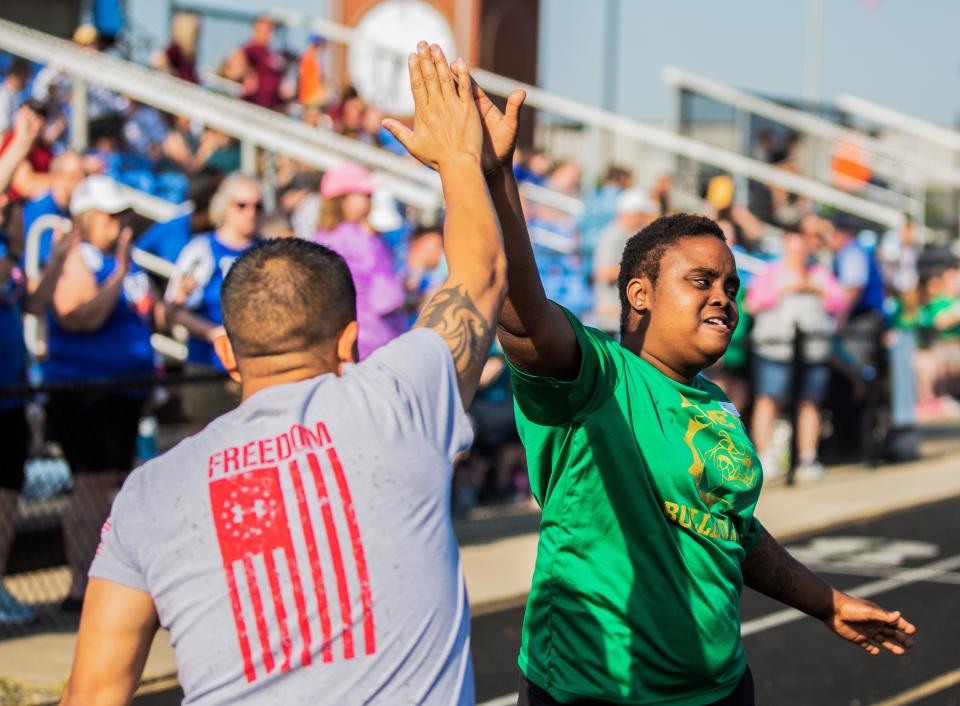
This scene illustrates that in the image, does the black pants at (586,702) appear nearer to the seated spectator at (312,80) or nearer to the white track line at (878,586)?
the white track line at (878,586)

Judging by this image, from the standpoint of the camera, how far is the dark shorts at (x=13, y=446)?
6.99m

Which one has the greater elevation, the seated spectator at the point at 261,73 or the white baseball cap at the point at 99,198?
the seated spectator at the point at 261,73

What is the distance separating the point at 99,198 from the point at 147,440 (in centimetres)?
147

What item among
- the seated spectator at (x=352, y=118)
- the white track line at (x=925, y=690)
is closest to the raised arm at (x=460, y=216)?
the white track line at (x=925, y=690)

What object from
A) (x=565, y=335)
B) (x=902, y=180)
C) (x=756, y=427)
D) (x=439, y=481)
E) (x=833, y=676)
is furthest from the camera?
(x=902, y=180)

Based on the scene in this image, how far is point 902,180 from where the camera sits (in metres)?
19.5

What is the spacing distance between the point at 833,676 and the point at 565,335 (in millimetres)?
4155

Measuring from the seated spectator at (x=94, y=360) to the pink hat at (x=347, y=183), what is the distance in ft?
3.59

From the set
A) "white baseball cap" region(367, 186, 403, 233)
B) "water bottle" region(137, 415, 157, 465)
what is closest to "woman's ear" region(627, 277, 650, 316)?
"water bottle" region(137, 415, 157, 465)

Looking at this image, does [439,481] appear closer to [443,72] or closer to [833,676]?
[443,72]

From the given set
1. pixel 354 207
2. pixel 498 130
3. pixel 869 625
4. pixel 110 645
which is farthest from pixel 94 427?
pixel 110 645

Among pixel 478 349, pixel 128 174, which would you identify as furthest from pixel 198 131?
pixel 478 349

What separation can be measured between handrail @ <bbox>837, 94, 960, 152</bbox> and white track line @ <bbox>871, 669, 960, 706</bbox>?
17.7 m

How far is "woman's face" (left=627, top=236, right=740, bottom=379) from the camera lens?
354cm
